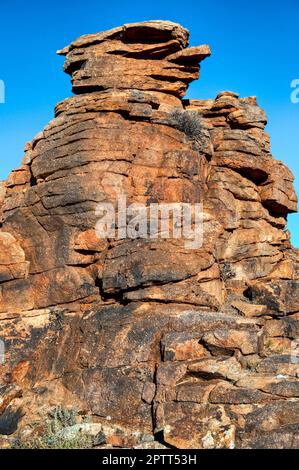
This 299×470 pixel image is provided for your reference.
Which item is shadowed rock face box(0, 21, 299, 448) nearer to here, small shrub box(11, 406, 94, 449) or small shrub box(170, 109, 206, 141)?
small shrub box(170, 109, 206, 141)

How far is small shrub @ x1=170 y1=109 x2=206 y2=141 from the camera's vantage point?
23.7m

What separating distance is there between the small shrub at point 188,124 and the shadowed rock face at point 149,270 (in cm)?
12

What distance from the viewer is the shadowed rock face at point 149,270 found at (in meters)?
16.4

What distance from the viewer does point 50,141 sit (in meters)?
23.0

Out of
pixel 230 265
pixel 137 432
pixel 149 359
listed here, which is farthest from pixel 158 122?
pixel 137 432

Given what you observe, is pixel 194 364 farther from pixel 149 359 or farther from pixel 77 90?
pixel 77 90

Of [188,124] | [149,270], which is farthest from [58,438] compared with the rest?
[188,124]

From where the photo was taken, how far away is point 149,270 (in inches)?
741

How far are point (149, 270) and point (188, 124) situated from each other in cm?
758

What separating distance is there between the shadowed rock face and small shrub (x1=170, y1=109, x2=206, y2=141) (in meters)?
0.12

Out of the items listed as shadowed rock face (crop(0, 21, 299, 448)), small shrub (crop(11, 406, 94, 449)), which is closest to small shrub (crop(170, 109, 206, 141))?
shadowed rock face (crop(0, 21, 299, 448))

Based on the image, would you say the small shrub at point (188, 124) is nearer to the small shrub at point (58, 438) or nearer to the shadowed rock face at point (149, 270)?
the shadowed rock face at point (149, 270)

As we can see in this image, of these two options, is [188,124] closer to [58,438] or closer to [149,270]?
[149,270]

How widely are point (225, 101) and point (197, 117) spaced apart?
301cm
